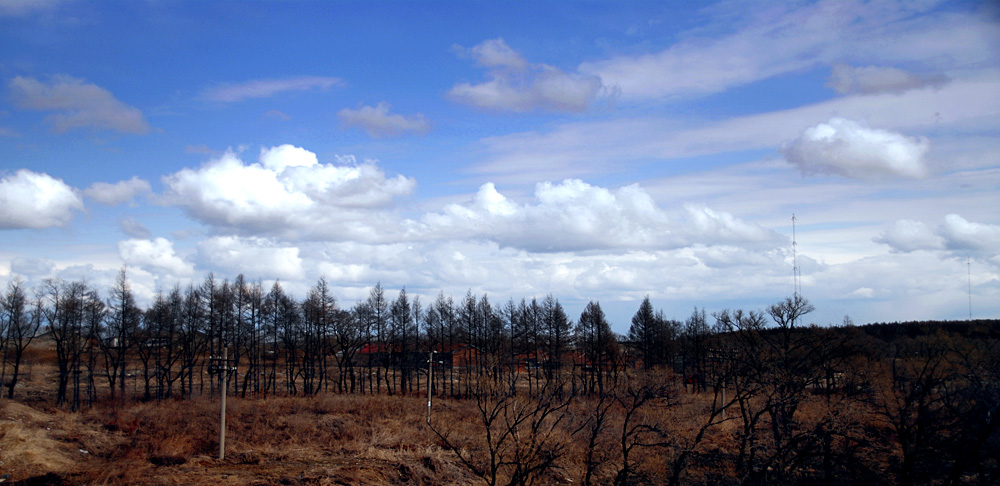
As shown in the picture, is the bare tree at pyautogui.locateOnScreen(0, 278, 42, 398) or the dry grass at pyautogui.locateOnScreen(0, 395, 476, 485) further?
the bare tree at pyautogui.locateOnScreen(0, 278, 42, 398)

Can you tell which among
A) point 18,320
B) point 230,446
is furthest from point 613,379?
point 18,320

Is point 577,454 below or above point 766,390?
below

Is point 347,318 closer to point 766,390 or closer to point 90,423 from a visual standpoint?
point 90,423

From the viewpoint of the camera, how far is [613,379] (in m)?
26.9

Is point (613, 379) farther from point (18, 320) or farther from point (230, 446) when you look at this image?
point (18, 320)

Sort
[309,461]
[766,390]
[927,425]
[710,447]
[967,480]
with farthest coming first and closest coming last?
1. [710,447]
2. [309,461]
3. [967,480]
4. [766,390]
5. [927,425]

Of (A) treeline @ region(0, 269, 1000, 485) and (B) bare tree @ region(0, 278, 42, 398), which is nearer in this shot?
(A) treeline @ region(0, 269, 1000, 485)

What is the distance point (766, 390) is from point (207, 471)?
65.1 feet

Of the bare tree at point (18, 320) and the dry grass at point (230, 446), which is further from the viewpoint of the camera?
the bare tree at point (18, 320)

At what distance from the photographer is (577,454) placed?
1045 inches

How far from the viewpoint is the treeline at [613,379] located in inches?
721

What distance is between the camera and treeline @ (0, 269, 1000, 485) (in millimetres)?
18312

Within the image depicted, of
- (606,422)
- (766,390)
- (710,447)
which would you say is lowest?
(710,447)

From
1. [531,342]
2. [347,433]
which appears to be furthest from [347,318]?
[347,433]
